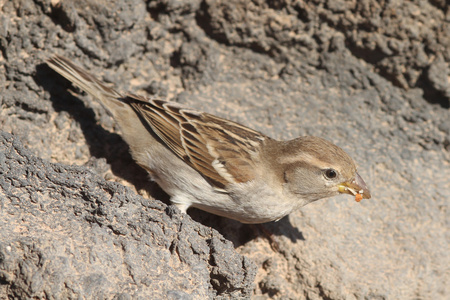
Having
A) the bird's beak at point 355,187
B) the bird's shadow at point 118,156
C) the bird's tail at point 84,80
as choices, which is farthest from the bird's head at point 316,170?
the bird's tail at point 84,80

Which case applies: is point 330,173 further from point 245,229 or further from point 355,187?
point 245,229

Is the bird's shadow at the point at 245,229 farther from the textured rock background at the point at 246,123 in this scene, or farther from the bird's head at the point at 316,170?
the bird's head at the point at 316,170

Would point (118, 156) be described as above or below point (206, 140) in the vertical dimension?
below

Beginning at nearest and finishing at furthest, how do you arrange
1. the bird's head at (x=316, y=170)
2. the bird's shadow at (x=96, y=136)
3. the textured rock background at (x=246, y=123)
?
1. the textured rock background at (x=246, y=123)
2. the bird's head at (x=316, y=170)
3. the bird's shadow at (x=96, y=136)

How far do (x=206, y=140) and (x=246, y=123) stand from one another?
3.16 feet

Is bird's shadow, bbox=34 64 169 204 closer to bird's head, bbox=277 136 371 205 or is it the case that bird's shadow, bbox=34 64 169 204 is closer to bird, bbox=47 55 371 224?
bird, bbox=47 55 371 224

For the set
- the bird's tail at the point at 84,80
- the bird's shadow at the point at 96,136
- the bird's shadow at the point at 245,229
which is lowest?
the bird's shadow at the point at 245,229

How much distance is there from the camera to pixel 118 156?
14.5ft

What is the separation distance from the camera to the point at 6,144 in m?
3.22

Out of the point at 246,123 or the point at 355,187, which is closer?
the point at 355,187

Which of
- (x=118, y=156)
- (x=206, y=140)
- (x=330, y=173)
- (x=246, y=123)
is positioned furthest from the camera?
(x=246, y=123)

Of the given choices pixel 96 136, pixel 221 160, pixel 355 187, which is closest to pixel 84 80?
pixel 96 136

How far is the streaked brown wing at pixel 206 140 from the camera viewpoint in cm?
400

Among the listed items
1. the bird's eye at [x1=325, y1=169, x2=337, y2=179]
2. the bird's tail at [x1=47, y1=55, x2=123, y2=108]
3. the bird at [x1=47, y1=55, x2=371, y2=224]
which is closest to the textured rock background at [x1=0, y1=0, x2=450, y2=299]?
the bird's tail at [x1=47, y1=55, x2=123, y2=108]
